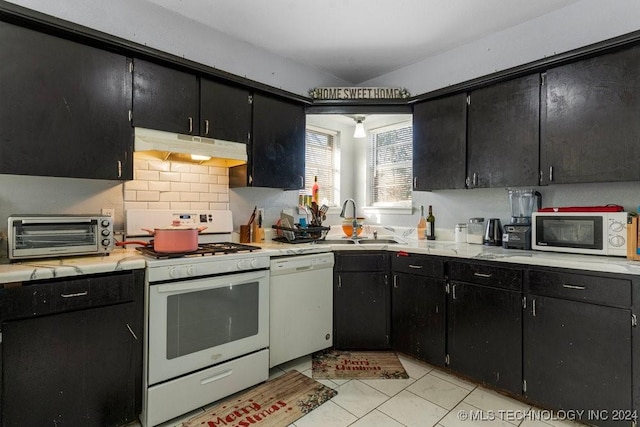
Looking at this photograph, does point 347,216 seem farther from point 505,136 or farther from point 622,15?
point 622,15

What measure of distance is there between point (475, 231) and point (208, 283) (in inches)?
85.6

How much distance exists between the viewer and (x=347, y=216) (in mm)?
3715

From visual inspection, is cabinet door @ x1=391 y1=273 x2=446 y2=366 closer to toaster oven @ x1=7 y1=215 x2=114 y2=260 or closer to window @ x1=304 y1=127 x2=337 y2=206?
window @ x1=304 y1=127 x2=337 y2=206

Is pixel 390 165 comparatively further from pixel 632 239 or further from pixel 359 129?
pixel 632 239

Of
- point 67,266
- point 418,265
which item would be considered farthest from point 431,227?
point 67,266

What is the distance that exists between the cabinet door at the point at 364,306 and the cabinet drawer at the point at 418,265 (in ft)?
0.50

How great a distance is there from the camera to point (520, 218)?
246cm

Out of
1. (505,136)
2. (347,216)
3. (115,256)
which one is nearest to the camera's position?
(115,256)

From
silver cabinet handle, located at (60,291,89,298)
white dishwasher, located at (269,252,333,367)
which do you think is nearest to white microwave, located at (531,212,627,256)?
white dishwasher, located at (269,252,333,367)

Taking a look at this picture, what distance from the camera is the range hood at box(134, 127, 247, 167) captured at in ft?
6.73

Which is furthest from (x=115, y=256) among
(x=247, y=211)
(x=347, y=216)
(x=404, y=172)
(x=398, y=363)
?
(x=404, y=172)

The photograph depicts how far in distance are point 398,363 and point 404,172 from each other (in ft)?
6.10

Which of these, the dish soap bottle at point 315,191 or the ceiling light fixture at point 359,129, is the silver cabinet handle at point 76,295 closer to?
the dish soap bottle at point 315,191

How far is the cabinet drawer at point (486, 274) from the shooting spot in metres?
2.01
